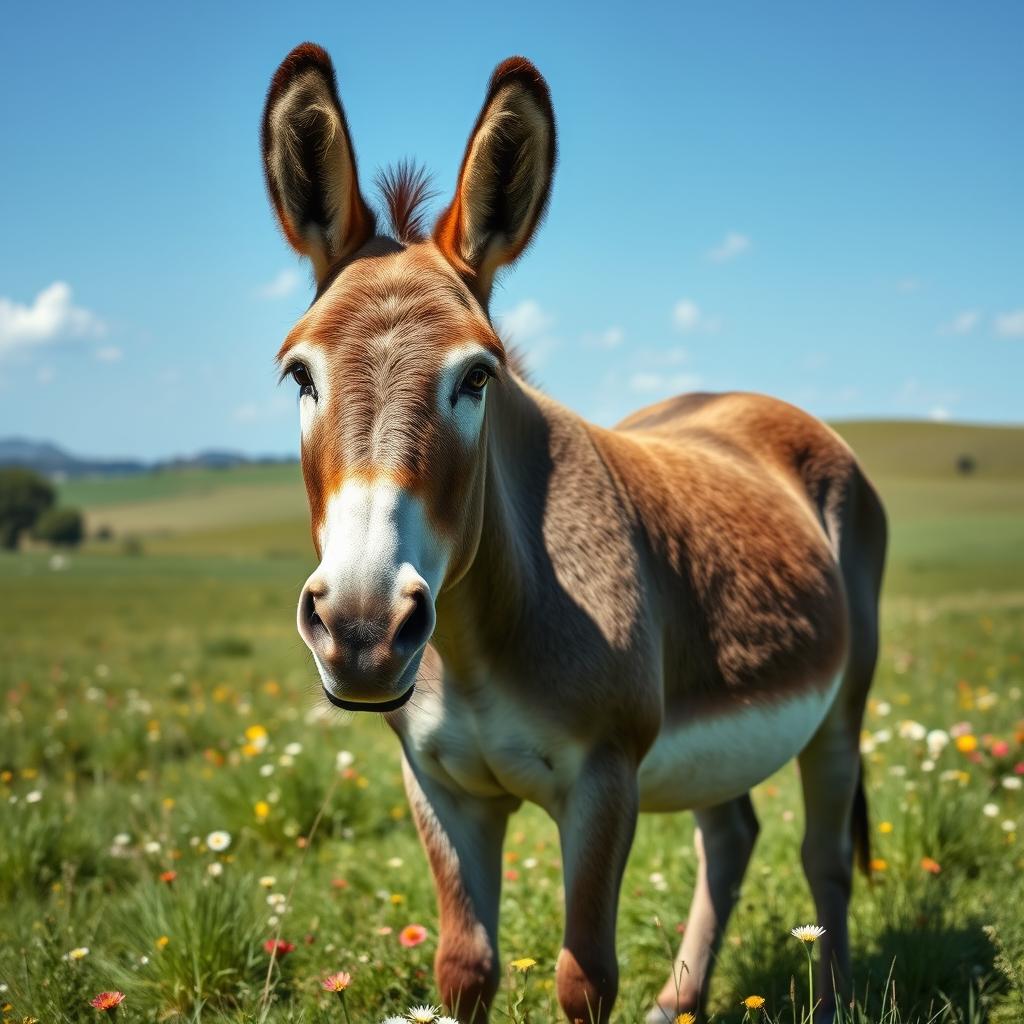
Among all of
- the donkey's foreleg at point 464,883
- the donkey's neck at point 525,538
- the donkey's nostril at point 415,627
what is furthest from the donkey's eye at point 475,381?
the donkey's foreleg at point 464,883

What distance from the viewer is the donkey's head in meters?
1.98

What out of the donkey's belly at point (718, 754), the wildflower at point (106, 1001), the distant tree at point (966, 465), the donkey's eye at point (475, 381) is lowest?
the wildflower at point (106, 1001)

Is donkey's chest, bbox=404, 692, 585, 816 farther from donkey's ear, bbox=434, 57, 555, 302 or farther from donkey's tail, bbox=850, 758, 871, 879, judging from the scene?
donkey's tail, bbox=850, 758, 871, 879

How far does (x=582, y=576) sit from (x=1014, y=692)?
6.33 metres

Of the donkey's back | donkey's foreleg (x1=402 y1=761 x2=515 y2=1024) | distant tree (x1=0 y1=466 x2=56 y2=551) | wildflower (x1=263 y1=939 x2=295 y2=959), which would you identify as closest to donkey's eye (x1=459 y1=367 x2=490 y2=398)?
the donkey's back

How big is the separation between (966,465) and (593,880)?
5543 cm

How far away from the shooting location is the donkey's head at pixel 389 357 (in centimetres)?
198

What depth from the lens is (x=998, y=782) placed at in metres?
5.93

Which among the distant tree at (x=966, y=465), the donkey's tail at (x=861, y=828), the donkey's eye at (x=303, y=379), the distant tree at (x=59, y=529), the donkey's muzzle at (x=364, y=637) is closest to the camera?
the donkey's muzzle at (x=364, y=637)

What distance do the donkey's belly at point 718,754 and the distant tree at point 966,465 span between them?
52.9 metres

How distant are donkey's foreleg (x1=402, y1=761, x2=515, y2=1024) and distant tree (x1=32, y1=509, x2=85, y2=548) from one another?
71181 mm

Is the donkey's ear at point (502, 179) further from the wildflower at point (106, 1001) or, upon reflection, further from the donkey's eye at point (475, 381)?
the wildflower at point (106, 1001)

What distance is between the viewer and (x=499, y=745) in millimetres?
2705

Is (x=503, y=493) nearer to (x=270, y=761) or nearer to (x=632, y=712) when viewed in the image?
(x=632, y=712)
